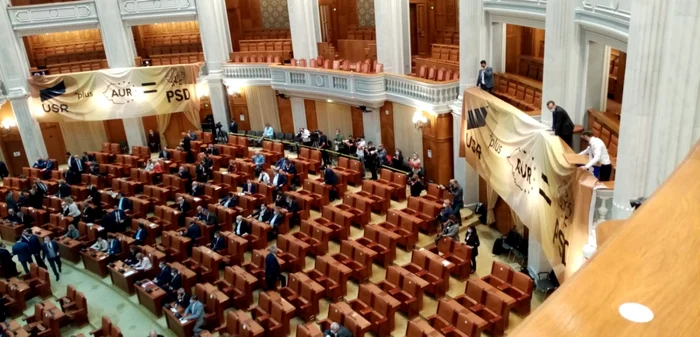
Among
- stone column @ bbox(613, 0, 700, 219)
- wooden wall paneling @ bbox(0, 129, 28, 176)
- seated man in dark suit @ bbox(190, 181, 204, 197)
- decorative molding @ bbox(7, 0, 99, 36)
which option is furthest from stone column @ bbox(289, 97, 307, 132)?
stone column @ bbox(613, 0, 700, 219)

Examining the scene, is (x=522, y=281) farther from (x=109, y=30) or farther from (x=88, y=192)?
(x=109, y=30)

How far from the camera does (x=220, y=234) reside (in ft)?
42.2

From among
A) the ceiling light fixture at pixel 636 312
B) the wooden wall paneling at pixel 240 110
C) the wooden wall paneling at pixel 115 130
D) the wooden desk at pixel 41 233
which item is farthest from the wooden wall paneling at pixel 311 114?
the ceiling light fixture at pixel 636 312

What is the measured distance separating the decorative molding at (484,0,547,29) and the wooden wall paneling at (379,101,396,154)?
4.53 meters

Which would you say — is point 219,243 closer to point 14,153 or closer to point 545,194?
point 545,194

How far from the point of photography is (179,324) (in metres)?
10.5

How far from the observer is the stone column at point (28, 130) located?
19.2 m

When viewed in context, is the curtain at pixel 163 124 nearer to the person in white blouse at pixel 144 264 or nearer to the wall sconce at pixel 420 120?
the person in white blouse at pixel 144 264

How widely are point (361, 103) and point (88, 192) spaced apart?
26.3 feet

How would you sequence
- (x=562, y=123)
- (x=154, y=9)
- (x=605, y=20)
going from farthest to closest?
(x=154, y=9)
(x=562, y=123)
(x=605, y=20)

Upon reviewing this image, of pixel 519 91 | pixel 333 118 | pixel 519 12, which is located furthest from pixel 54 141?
pixel 519 12

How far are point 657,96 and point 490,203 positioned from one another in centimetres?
737

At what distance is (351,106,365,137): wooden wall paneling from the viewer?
683 inches

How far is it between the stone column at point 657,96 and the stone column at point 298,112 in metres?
12.9
